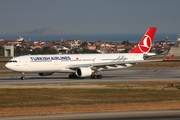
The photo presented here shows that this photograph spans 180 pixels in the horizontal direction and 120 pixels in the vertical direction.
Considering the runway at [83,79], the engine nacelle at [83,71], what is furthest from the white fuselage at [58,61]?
the runway at [83,79]

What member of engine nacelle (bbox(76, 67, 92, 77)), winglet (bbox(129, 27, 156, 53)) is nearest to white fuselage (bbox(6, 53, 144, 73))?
engine nacelle (bbox(76, 67, 92, 77))

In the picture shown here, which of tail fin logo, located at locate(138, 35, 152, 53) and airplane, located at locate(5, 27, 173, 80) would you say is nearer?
airplane, located at locate(5, 27, 173, 80)

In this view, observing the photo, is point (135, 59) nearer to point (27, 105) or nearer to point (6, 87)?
point (6, 87)

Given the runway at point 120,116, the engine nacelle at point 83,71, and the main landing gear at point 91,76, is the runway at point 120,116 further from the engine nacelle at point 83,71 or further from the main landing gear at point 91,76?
the main landing gear at point 91,76

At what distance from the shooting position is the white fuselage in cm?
5788

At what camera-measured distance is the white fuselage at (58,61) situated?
190ft

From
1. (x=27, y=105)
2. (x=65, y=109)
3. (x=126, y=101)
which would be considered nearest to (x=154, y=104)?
(x=126, y=101)

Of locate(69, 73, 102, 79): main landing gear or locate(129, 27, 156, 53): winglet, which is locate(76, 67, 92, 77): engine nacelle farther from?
locate(129, 27, 156, 53): winglet

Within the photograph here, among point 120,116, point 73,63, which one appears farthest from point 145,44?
point 120,116

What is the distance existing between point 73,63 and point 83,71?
2.56 m

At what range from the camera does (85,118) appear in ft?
91.7

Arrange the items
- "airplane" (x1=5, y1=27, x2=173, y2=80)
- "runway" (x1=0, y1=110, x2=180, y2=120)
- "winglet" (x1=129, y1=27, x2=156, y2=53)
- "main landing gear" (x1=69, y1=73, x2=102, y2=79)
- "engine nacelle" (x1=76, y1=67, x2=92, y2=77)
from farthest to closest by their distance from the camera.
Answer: "winglet" (x1=129, y1=27, x2=156, y2=53)
"main landing gear" (x1=69, y1=73, x2=102, y2=79)
"engine nacelle" (x1=76, y1=67, x2=92, y2=77)
"airplane" (x1=5, y1=27, x2=173, y2=80)
"runway" (x1=0, y1=110, x2=180, y2=120)

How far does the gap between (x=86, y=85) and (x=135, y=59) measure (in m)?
16.8

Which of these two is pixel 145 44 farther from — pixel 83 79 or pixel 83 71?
pixel 83 71
